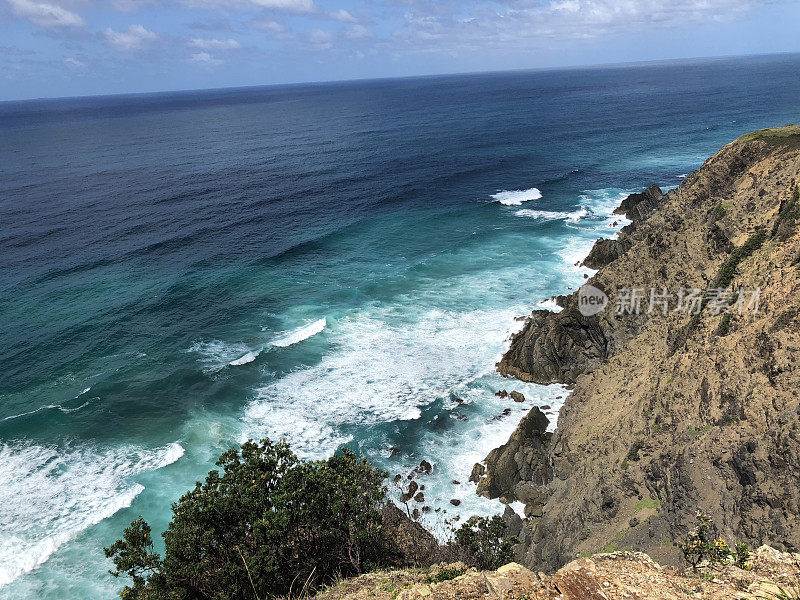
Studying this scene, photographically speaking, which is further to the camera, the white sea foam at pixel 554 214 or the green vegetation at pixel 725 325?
the white sea foam at pixel 554 214

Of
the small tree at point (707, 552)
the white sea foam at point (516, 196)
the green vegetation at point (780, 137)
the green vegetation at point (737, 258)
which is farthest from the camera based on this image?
the white sea foam at point (516, 196)

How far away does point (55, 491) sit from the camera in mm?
35312

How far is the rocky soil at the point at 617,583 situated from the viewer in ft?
46.3

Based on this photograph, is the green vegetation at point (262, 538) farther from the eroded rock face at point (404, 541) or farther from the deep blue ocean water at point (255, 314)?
the deep blue ocean water at point (255, 314)

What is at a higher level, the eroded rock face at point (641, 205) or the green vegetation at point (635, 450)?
the eroded rock face at point (641, 205)

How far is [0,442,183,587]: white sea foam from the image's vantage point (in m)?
31.4

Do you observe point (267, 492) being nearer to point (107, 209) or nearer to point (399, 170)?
point (107, 209)

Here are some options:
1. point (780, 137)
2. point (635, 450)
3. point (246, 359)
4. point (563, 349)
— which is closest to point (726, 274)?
point (635, 450)

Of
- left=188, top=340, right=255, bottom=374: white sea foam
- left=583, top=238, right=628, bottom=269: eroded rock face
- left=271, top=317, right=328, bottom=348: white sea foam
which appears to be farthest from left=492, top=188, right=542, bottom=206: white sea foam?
left=188, top=340, right=255, bottom=374: white sea foam

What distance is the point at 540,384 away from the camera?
44.4 m

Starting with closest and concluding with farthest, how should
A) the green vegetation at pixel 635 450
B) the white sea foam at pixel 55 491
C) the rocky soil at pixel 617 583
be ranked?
1. the rocky soil at pixel 617 583
2. the green vegetation at pixel 635 450
3. the white sea foam at pixel 55 491

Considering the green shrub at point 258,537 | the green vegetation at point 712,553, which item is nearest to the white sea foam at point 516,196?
the green shrub at point 258,537

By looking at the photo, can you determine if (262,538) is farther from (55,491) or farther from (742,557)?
(55,491)

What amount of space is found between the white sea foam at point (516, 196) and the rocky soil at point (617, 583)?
8230 centimetres
